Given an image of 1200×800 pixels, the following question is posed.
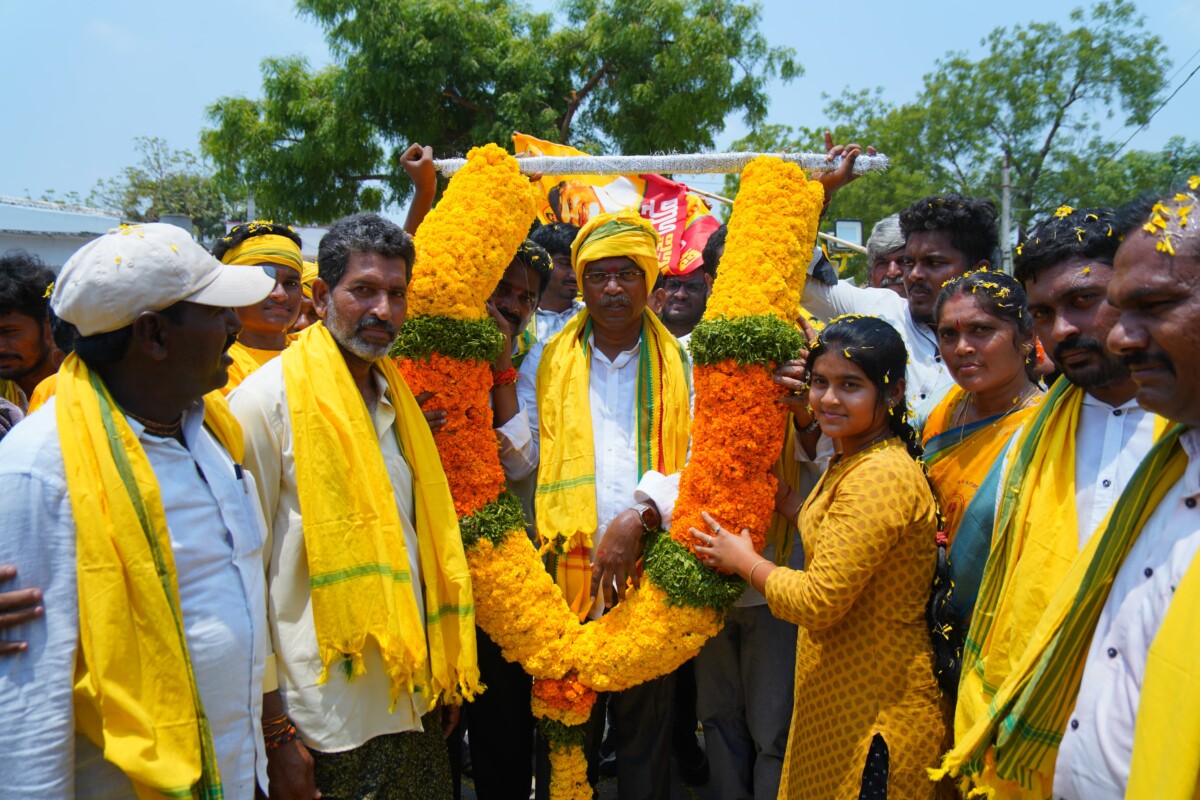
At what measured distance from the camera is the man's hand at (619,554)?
11.7ft

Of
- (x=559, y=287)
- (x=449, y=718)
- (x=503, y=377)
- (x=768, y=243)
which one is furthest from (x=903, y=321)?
(x=449, y=718)

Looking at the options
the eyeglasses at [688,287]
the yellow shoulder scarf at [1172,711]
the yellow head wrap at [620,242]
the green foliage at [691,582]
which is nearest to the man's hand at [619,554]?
the green foliage at [691,582]

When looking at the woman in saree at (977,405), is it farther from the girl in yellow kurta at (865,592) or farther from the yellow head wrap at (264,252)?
the yellow head wrap at (264,252)

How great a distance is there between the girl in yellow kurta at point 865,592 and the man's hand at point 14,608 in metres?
2.20

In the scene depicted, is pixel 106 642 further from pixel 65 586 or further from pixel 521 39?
pixel 521 39

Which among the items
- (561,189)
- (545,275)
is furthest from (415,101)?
(545,275)

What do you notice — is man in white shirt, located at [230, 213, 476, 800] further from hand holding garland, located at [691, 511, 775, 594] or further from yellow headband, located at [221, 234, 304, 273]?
yellow headband, located at [221, 234, 304, 273]

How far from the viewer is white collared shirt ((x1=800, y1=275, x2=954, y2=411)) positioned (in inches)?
155

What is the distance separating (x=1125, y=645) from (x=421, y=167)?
125 inches

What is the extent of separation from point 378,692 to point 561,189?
6676 millimetres

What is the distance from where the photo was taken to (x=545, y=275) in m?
4.70

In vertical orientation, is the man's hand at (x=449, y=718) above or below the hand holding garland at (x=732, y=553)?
below

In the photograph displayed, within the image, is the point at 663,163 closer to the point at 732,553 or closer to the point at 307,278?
the point at 732,553

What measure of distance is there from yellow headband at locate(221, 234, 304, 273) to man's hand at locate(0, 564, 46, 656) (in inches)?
102
